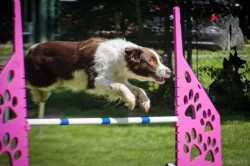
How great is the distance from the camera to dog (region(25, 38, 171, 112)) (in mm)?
4383

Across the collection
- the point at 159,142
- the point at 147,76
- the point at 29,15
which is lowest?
the point at 159,142

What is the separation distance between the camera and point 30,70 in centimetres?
487

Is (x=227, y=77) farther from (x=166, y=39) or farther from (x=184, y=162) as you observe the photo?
(x=184, y=162)

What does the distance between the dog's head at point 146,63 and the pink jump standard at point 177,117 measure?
0.28 m

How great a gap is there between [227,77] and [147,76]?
13.0 feet

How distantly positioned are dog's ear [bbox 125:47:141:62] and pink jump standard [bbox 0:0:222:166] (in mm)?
452

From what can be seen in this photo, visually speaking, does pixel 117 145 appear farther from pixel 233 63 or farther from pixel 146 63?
pixel 233 63

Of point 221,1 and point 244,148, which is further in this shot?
point 221,1

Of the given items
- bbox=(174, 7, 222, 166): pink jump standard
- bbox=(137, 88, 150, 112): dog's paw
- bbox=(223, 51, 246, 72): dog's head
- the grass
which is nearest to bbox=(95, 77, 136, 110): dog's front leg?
bbox=(137, 88, 150, 112): dog's paw

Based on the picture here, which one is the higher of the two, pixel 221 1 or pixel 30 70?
pixel 221 1

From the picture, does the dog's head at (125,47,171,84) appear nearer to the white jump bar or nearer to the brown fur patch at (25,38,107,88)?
the brown fur patch at (25,38,107,88)

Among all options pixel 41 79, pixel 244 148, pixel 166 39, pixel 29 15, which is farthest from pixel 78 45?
pixel 166 39

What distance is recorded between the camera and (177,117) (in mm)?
4039

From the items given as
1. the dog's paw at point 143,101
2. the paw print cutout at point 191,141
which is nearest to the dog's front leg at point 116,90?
the dog's paw at point 143,101
